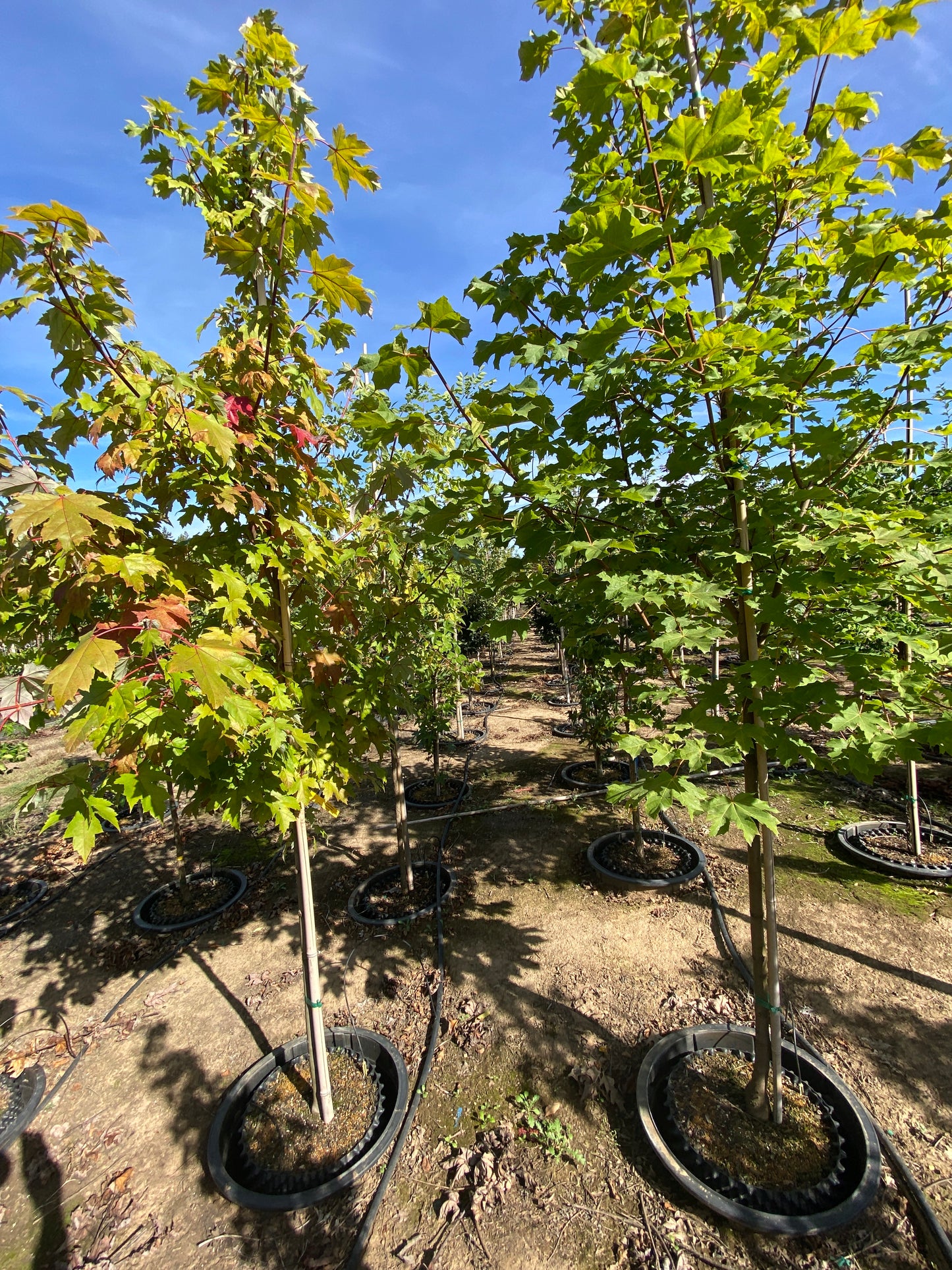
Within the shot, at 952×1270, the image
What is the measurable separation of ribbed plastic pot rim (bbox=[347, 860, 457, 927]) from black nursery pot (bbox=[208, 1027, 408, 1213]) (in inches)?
42.3

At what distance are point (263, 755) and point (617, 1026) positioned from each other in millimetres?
2765

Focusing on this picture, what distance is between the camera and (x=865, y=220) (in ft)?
5.29

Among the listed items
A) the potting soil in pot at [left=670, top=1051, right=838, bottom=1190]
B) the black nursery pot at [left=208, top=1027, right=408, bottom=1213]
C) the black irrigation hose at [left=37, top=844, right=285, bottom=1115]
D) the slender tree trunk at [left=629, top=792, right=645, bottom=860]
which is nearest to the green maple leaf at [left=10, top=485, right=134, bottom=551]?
the black irrigation hose at [left=37, top=844, right=285, bottom=1115]

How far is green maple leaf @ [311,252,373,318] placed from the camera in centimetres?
208

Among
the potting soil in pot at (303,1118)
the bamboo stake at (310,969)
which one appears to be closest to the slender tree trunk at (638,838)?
the potting soil in pot at (303,1118)

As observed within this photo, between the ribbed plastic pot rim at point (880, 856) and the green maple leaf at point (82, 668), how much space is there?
5534 millimetres

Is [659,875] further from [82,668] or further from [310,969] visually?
[82,668]

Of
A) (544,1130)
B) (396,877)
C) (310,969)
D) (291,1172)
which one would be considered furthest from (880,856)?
(291,1172)

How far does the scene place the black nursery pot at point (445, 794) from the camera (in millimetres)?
6664

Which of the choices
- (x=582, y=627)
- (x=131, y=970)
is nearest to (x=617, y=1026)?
(x=582, y=627)

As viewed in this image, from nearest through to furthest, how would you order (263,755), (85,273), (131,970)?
(85,273) < (263,755) < (131,970)

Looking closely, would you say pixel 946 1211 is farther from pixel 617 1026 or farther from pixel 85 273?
pixel 85 273

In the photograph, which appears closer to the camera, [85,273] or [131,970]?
[85,273]

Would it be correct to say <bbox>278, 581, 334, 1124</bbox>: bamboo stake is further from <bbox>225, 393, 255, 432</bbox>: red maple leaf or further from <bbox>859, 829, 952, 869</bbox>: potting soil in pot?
<bbox>859, 829, 952, 869</bbox>: potting soil in pot
